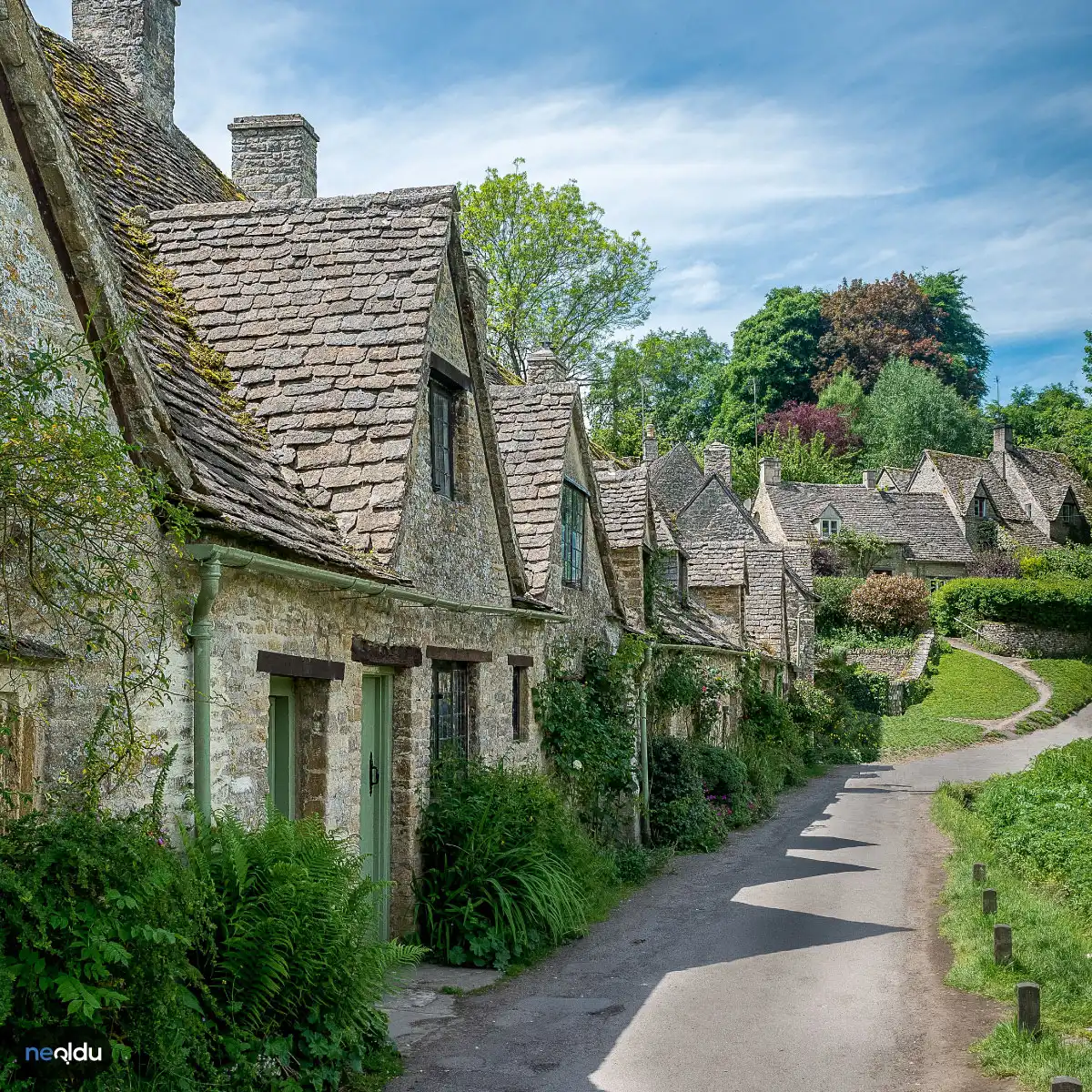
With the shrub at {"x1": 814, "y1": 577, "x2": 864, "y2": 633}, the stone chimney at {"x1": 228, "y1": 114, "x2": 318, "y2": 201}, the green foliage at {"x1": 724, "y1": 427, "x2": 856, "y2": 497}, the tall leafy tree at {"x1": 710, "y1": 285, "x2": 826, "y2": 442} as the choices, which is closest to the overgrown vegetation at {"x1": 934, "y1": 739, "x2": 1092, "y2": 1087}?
the stone chimney at {"x1": 228, "y1": 114, "x2": 318, "y2": 201}

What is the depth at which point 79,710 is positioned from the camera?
19.7 ft

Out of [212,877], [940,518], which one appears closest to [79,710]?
[212,877]

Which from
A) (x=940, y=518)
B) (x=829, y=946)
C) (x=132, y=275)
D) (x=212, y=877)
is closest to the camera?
(x=212, y=877)

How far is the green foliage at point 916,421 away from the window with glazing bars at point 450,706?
61771mm

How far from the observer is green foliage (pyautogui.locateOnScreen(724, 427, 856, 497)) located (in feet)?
221

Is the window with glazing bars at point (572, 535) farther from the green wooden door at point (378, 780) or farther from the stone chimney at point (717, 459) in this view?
the stone chimney at point (717, 459)

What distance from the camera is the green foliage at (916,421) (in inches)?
2768

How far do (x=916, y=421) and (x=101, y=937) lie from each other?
70.4 m

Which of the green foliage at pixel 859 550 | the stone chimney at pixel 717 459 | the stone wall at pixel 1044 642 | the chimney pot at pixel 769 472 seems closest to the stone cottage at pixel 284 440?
the stone chimney at pixel 717 459

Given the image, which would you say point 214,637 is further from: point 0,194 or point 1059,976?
point 1059,976

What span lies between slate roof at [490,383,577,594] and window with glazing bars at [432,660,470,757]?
249 cm

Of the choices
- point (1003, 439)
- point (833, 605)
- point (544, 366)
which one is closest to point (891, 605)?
point (833, 605)

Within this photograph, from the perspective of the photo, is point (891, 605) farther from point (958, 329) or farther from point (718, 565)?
point (958, 329)

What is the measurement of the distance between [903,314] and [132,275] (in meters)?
77.0
